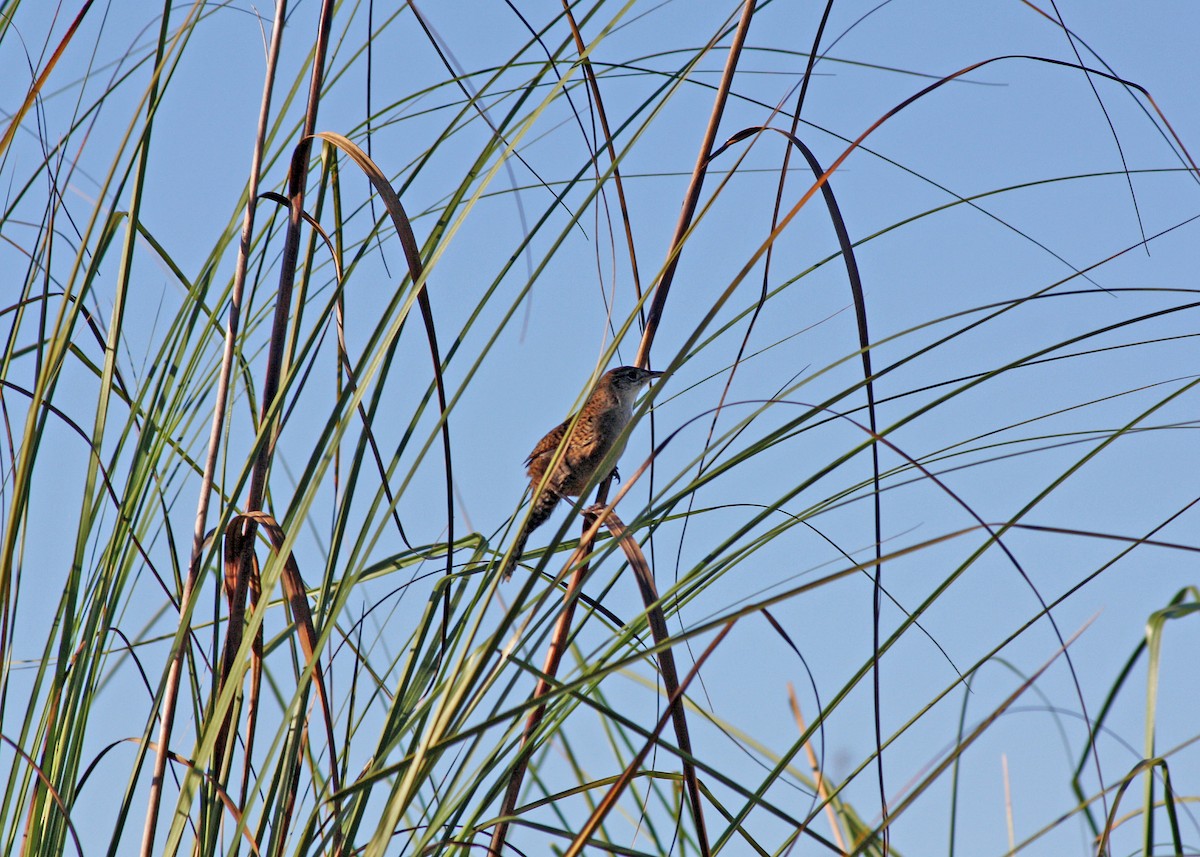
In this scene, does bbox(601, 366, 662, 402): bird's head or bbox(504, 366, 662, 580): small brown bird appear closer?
bbox(504, 366, 662, 580): small brown bird

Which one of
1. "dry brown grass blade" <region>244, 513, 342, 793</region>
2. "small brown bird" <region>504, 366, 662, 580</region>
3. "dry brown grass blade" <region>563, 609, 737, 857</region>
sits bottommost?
"dry brown grass blade" <region>563, 609, 737, 857</region>

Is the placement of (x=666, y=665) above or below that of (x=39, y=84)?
below

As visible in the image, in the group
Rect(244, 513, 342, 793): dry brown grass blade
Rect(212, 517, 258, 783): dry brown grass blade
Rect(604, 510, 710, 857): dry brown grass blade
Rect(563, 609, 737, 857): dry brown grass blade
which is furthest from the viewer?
Rect(212, 517, 258, 783): dry brown grass blade

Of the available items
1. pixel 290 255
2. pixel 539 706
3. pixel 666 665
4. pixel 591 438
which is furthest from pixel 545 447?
pixel 666 665

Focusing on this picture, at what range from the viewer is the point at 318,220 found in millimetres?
2143

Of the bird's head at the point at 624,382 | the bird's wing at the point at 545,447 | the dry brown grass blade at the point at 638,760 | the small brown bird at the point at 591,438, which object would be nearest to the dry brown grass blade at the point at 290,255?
the dry brown grass blade at the point at 638,760

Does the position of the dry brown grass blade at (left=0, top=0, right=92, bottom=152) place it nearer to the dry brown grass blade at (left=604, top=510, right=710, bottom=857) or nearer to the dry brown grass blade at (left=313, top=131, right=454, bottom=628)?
the dry brown grass blade at (left=313, top=131, right=454, bottom=628)

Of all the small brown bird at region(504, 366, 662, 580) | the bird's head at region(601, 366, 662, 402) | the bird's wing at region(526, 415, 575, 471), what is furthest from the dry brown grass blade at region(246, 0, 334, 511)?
the bird's head at region(601, 366, 662, 402)

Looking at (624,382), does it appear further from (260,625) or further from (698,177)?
(260,625)

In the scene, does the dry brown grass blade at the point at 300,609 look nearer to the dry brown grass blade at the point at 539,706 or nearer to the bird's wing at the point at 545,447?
the dry brown grass blade at the point at 539,706

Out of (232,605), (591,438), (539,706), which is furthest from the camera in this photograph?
(591,438)

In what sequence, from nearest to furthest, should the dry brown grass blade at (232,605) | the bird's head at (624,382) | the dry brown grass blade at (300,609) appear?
the dry brown grass blade at (300,609) → the dry brown grass blade at (232,605) → the bird's head at (624,382)

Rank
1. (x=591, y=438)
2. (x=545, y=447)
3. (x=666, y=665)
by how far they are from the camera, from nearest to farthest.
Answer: (x=666, y=665)
(x=591, y=438)
(x=545, y=447)

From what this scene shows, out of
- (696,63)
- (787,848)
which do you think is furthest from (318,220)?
(787,848)
